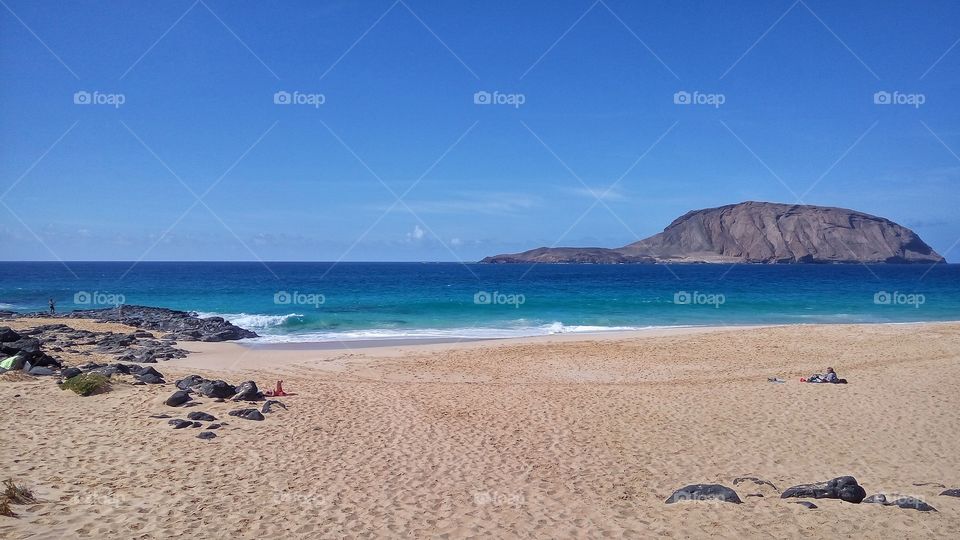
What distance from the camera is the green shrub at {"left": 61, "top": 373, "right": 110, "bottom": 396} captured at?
37.4 ft

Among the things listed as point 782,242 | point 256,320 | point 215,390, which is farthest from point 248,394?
point 782,242

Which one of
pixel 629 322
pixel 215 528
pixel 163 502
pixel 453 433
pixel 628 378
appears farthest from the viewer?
pixel 629 322

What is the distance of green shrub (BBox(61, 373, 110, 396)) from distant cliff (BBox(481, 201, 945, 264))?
177 meters

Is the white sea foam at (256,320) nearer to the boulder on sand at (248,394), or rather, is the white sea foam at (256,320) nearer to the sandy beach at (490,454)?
the sandy beach at (490,454)

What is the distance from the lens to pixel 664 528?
20.7 feet

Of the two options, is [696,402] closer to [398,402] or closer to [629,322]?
[398,402]

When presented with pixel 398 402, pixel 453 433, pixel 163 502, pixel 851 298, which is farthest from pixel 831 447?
pixel 851 298

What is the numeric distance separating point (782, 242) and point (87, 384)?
615 feet

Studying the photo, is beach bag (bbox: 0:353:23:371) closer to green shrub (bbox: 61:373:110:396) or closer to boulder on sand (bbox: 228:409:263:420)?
green shrub (bbox: 61:373:110:396)

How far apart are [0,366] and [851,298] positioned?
5658 centimetres

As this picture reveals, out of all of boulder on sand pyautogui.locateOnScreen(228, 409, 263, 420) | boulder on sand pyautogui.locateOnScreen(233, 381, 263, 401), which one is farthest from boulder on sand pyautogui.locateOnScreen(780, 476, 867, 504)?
boulder on sand pyautogui.locateOnScreen(233, 381, 263, 401)

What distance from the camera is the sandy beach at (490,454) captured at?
6.38 meters

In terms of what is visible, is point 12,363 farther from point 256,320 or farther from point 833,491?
point 256,320

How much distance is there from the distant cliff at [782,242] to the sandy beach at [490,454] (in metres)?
170
